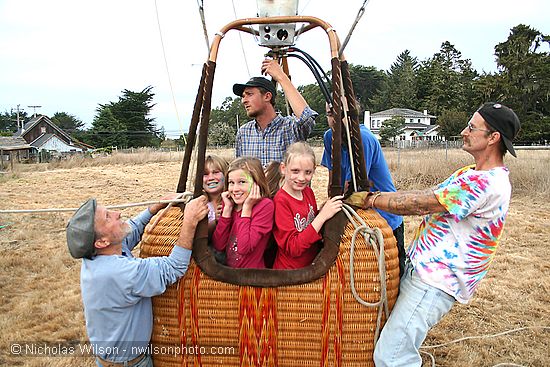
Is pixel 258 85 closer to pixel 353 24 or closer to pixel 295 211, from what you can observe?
pixel 353 24

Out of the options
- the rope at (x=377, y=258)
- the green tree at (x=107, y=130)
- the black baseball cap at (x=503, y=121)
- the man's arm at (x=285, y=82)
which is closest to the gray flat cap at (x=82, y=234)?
the rope at (x=377, y=258)

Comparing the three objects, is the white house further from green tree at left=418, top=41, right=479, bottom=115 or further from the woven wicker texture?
the woven wicker texture

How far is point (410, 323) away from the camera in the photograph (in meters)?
1.77

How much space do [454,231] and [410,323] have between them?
1.24 ft

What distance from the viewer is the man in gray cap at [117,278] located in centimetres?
174

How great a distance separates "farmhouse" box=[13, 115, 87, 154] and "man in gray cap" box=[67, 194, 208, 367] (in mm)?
41899

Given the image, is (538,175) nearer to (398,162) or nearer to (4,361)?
(398,162)

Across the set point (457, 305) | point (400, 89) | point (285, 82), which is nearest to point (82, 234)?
point (285, 82)

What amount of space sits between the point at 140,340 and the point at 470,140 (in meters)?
1.47

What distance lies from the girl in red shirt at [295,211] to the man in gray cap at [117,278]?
12.3 inches

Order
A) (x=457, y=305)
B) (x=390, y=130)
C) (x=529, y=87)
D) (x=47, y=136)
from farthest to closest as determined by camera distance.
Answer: (x=47, y=136) → (x=390, y=130) → (x=529, y=87) → (x=457, y=305)

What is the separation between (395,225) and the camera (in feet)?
8.90

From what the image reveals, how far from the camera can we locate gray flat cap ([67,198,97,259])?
5.72ft

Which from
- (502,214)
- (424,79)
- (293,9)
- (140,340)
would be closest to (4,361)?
(140,340)
